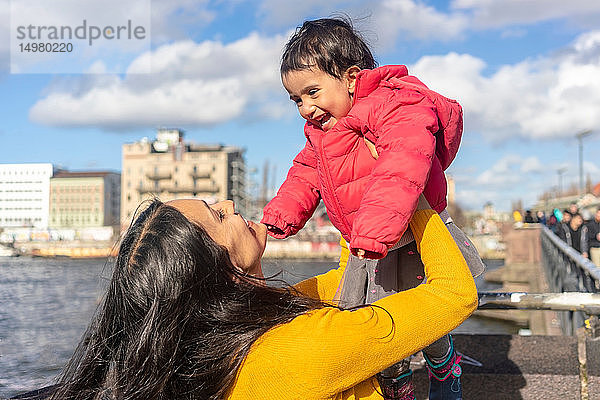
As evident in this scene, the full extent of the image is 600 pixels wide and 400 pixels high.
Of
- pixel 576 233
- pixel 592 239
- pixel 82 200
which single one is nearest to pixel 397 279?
pixel 592 239

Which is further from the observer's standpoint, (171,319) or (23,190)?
(23,190)

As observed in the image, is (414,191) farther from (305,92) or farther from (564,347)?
(564,347)

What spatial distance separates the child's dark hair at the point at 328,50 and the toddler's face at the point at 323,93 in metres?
0.03

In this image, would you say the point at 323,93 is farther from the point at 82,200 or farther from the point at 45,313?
the point at 82,200

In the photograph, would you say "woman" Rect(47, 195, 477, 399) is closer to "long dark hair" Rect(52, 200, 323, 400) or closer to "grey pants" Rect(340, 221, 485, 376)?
"long dark hair" Rect(52, 200, 323, 400)

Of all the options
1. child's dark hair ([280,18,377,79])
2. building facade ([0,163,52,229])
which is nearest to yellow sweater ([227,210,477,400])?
child's dark hair ([280,18,377,79])

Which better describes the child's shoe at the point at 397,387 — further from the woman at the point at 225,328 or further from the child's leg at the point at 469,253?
the woman at the point at 225,328

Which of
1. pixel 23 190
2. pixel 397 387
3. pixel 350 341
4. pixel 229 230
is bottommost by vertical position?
pixel 397 387

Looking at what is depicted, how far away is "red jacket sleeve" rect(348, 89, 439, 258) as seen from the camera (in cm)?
196

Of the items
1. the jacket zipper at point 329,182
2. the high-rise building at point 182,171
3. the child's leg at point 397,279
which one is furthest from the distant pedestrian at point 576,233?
the high-rise building at point 182,171

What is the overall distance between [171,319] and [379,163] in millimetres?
854

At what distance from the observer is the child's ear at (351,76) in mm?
2582

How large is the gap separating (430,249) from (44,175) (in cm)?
3040

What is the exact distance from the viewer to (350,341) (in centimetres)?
166
